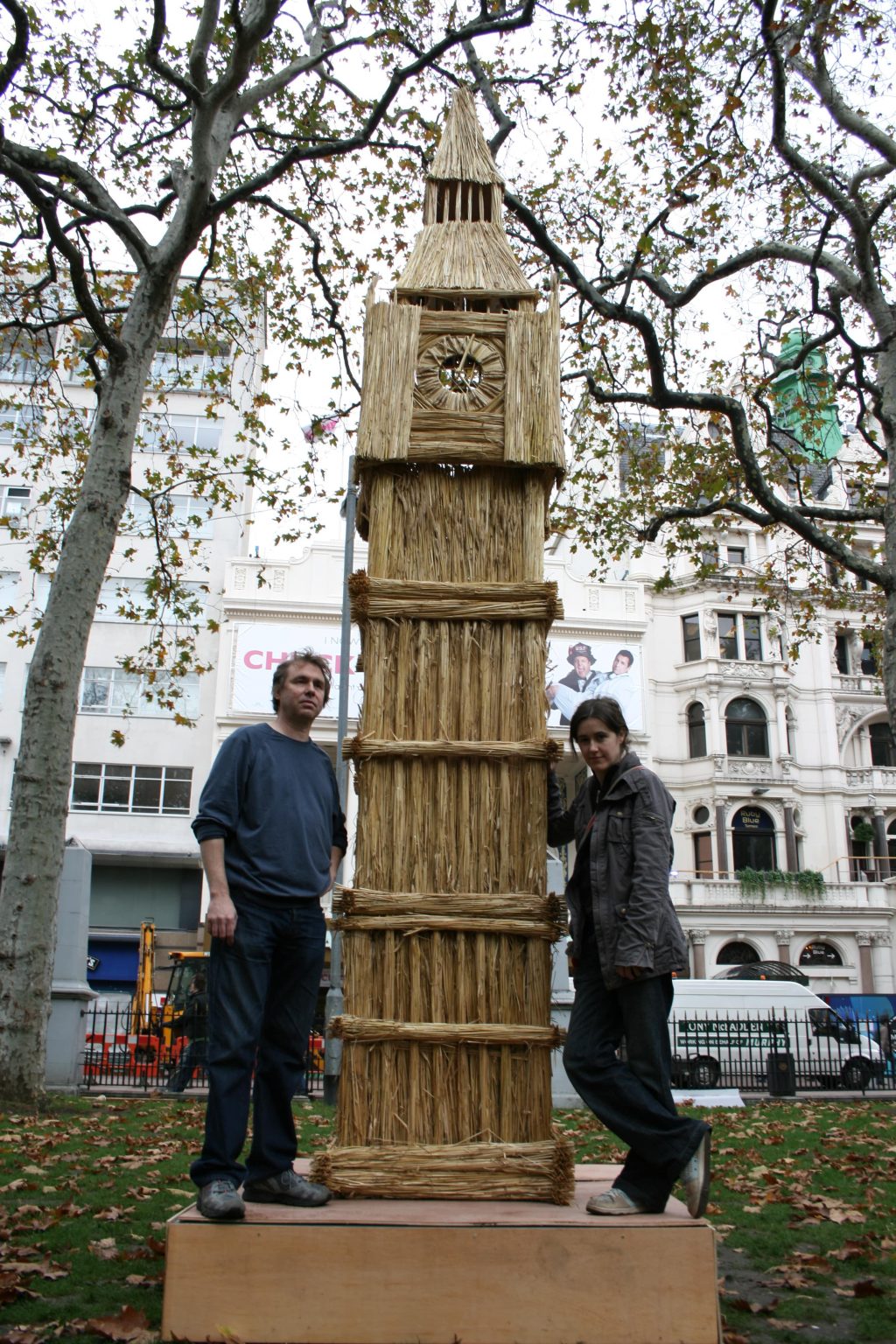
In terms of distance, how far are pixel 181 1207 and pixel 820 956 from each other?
3777 cm

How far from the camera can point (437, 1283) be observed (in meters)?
3.51

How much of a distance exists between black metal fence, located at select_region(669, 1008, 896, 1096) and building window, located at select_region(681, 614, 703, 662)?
876 inches

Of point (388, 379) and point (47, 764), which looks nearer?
point (388, 379)

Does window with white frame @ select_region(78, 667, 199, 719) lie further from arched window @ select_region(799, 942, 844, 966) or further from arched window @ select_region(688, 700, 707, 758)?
arched window @ select_region(799, 942, 844, 966)

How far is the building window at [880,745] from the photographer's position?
44.1 meters

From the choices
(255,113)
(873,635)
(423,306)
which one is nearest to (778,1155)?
(423,306)

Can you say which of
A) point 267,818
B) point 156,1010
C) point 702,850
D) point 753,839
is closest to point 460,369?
point 267,818

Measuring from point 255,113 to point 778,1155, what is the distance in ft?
47.5

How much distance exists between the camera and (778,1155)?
8.85 m

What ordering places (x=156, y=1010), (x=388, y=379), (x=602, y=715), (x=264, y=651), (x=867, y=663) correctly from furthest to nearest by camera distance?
1. (x=867, y=663)
2. (x=264, y=651)
3. (x=156, y=1010)
4. (x=388, y=379)
5. (x=602, y=715)

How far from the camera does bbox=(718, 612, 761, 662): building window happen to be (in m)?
42.9

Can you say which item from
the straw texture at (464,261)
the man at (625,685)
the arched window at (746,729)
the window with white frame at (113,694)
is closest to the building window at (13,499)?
the window with white frame at (113,694)

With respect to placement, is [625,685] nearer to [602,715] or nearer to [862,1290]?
[862,1290]

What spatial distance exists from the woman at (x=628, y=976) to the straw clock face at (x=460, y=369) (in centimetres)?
165
